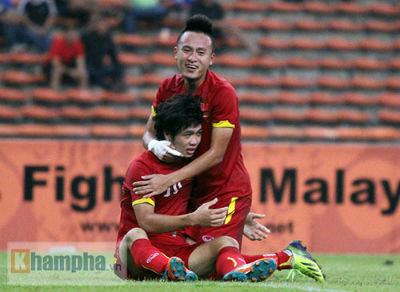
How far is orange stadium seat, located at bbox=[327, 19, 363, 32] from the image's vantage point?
41.2 feet

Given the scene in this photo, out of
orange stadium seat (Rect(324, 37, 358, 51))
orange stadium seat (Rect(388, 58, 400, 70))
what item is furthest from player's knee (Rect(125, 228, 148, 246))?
orange stadium seat (Rect(388, 58, 400, 70))

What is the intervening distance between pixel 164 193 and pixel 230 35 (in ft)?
24.1

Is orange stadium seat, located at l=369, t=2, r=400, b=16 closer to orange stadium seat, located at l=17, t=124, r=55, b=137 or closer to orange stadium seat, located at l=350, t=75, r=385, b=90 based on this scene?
orange stadium seat, located at l=350, t=75, r=385, b=90

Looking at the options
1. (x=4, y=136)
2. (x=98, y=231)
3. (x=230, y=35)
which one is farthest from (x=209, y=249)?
(x=230, y=35)

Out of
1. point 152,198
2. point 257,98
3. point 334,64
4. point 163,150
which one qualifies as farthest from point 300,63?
point 152,198

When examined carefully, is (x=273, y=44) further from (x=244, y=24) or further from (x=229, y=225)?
(x=229, y=225)

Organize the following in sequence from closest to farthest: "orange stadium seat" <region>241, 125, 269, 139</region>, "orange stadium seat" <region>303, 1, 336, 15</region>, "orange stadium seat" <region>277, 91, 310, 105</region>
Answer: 1. "orange stadium seat" <region>241, 125, 269, 139</region>
2. "orange stadium seat" <region>277, 91, 310, 105</region>
3. "orange stadium seat" <region>303, 1, 336, 15</region>

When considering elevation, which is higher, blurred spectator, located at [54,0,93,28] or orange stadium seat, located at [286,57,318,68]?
blurred spectator, located at [54,0,93,28]

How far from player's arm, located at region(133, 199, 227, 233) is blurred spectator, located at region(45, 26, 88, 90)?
6.34 m

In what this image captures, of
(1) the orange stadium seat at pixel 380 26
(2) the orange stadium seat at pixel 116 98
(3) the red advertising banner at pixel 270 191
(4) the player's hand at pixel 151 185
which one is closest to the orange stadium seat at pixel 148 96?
(2) the orange stadium seat at pixel 116 98

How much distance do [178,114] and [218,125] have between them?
0.35 meters

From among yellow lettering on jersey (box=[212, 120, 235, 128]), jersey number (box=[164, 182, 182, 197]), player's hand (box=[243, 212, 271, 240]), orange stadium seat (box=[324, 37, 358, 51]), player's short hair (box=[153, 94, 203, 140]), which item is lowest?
player's hand (box=[243, 212, 271, 240])

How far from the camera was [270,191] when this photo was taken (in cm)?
907

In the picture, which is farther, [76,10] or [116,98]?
[76,10]
